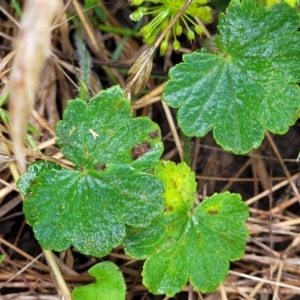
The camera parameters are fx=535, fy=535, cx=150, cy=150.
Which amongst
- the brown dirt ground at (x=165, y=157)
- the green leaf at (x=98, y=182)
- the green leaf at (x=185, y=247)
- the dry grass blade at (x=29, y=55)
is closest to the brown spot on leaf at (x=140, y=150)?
the green leaf at (x=98, y=182)

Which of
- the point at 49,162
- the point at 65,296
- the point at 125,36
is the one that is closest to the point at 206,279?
the point at 65,296

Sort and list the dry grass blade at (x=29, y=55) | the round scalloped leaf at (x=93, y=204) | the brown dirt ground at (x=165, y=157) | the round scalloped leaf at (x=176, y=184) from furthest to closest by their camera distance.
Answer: the brown dirt ground at (x=165, y=157) < the round scalloped leaf at (x=176, y=184) < the round scalloped leaf at (x=93, y=204) < the dry grass blade at (x=29, y=55)

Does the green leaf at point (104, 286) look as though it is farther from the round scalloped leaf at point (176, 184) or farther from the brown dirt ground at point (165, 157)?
the round scalloped leaf at point (176, 184)

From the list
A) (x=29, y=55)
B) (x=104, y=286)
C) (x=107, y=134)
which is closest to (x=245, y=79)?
(x=107, y=134)

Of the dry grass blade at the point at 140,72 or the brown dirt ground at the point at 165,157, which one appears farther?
the brown dirt ground at the point at 165,157

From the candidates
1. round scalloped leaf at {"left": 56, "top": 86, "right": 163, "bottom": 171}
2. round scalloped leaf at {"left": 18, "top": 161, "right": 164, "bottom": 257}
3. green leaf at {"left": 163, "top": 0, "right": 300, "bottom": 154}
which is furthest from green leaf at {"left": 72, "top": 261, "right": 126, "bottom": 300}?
green leaf at {"left": 163, "top": 0, "right": 300, "bottom": 154}

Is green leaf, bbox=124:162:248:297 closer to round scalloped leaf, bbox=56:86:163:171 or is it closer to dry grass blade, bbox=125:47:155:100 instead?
round scalloped leaf, bbox=56:86:163:171

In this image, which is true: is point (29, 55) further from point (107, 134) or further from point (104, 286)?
point (104, 286)
